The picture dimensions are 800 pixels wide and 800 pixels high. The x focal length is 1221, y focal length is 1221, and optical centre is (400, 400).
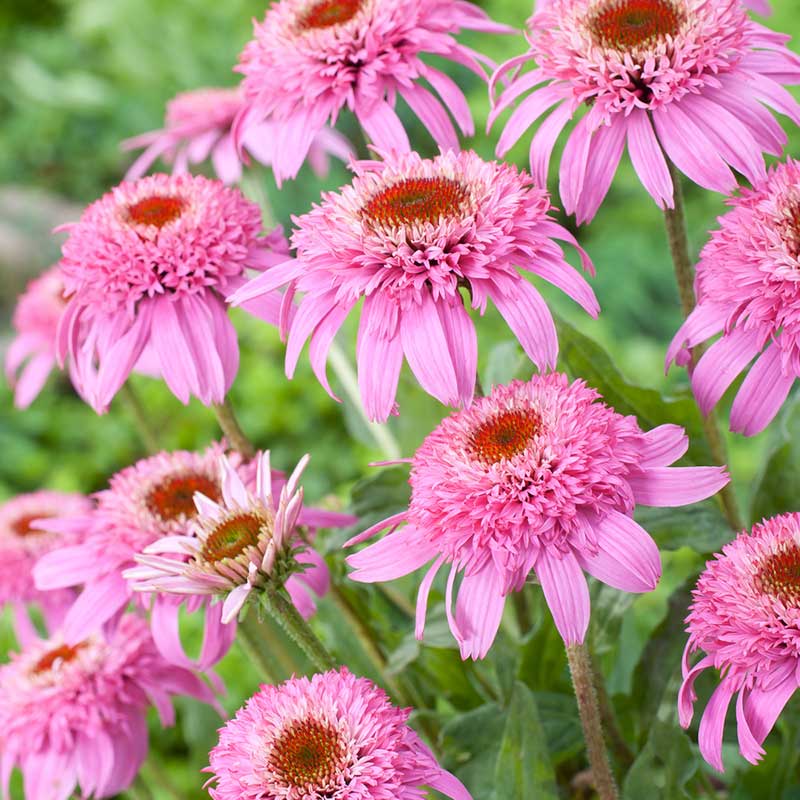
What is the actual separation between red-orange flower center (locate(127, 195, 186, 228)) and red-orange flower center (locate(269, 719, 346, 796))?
31 centimetres

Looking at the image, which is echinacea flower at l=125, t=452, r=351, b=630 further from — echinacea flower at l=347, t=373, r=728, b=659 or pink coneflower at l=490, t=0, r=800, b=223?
pink coneflower at l=490, t=0, r=800, b=223

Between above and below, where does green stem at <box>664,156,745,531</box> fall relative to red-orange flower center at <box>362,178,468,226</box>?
below

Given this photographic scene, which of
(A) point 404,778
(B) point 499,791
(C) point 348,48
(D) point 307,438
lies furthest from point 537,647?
Answer: (D) point 307,438

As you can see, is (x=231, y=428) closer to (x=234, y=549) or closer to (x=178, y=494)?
(x=178, y=494)

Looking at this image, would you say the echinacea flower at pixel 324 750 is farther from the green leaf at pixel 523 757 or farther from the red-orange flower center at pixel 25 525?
the red-orange flower center at pixel 25 525

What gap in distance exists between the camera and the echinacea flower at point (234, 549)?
57 centimetres

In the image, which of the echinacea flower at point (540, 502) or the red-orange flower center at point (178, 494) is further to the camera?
the red-orange flower center at point (178, 494)

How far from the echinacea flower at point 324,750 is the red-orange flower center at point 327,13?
38 cm

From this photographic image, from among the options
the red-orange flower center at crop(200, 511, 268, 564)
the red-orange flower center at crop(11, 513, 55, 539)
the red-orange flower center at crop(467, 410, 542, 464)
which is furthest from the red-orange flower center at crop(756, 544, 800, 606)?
the red-orange flower center at crop(11, 513, 55, 539)

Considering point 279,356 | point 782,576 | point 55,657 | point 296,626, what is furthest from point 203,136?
point 279,356

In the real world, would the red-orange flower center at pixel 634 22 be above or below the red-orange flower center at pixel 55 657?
above

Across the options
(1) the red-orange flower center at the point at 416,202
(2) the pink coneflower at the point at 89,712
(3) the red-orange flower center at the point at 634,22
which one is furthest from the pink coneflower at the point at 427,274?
(2) the pink coneflower at the point at 89,712

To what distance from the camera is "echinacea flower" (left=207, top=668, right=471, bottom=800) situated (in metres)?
0.51

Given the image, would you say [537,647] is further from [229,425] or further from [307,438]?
[307,438]
